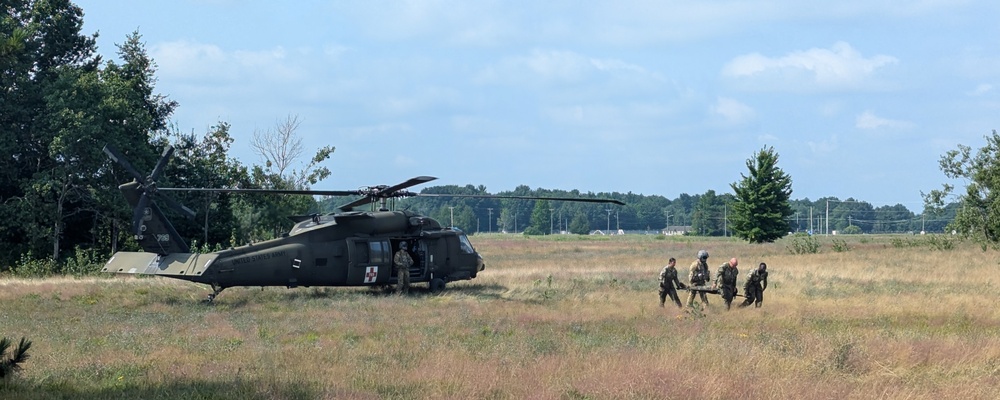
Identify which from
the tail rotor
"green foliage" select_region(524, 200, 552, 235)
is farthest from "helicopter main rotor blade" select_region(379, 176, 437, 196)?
"green foliage" select_region(524, 200, 552, 235)

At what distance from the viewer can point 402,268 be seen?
23.5m

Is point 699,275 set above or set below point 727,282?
above

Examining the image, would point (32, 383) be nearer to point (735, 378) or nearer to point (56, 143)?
point (735, 378)

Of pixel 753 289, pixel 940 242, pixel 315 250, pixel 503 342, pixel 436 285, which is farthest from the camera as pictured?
pixel 940 242

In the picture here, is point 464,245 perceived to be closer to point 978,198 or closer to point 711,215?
point 978,198

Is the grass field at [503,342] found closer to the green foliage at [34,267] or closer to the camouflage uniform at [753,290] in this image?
the camouflage uniform at [753,290]

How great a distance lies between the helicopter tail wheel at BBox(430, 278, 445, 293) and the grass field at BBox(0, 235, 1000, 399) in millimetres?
227

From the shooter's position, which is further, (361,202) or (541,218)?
(541,218)

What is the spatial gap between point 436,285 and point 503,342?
9.47m

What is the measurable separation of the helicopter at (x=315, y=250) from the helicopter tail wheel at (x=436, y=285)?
3 cm

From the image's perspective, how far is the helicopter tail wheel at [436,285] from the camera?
2430 centimetres

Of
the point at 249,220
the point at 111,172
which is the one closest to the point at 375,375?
the point at 111,172

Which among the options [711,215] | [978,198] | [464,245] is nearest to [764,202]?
[978,198]

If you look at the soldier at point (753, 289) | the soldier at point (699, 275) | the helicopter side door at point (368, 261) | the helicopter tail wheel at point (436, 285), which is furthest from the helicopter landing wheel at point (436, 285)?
the soldier at point (753, 289)
